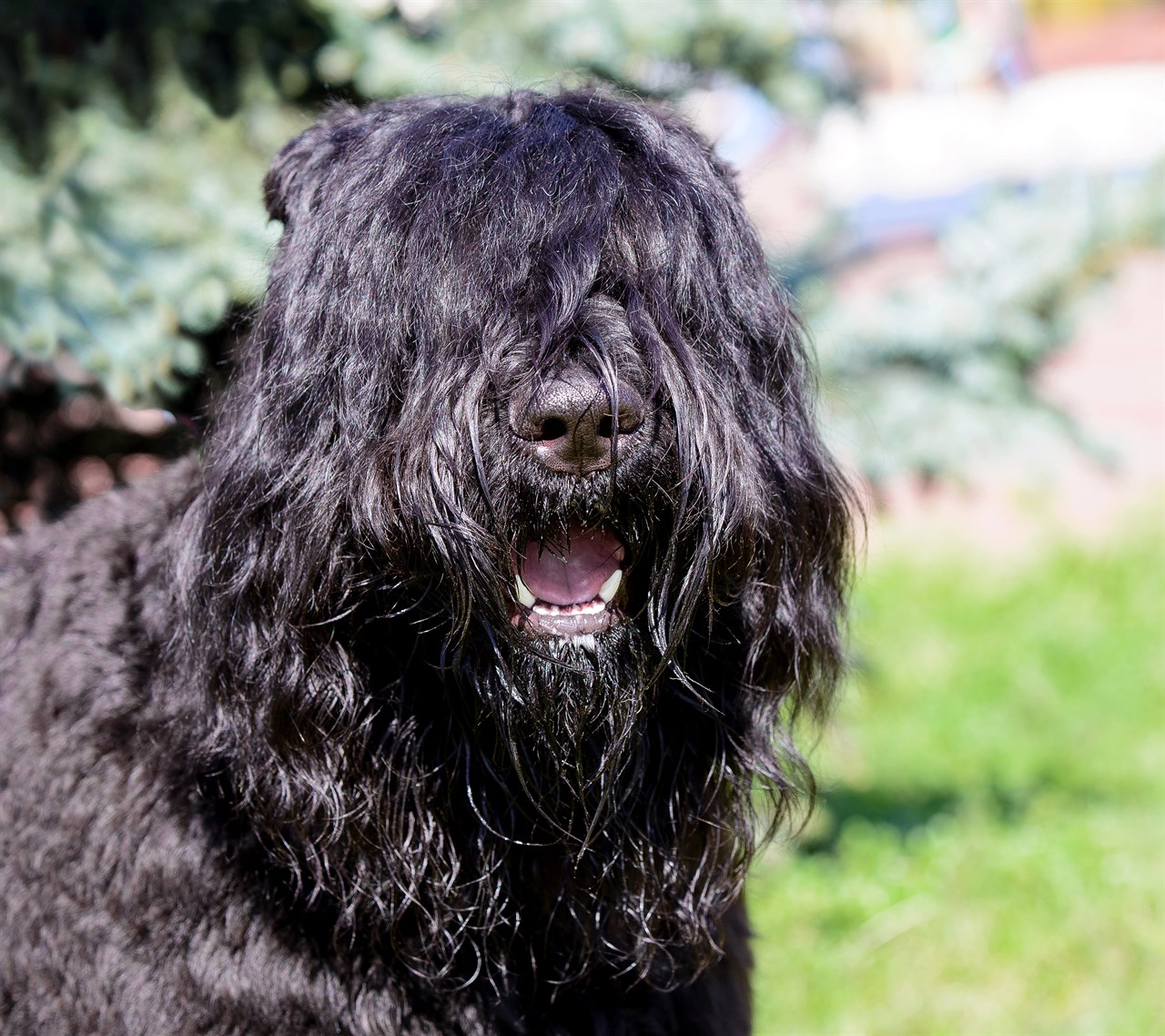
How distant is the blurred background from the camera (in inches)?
124

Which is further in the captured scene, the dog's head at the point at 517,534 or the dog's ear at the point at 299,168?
the dog's ear at the point at 299,168

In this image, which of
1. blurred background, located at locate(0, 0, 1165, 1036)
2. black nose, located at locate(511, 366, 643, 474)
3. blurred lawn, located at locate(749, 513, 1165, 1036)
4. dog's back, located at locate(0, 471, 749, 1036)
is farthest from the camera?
blurred lawn, located at locate(749, 513, 1165, 1036)

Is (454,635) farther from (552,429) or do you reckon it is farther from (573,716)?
(552,429)

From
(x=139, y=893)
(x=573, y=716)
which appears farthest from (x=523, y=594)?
(x=139, y=893)

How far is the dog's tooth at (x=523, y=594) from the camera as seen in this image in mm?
1885

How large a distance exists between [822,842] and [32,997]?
3240 millimetres

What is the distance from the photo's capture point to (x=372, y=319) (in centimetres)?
193

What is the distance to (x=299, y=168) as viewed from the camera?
2123 millimetres

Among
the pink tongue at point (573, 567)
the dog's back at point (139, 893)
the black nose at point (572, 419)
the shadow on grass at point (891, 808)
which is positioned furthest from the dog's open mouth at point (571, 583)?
the shadow on grass at point (891, 808)

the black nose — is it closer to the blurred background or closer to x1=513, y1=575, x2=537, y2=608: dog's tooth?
x1=513, y1=575, x2=537, y2=608: dog's tooth

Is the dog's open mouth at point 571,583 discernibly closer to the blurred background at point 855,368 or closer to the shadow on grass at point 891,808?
the blurred background at point 855,368

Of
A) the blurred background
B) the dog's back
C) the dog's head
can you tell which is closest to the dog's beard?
the dog's head

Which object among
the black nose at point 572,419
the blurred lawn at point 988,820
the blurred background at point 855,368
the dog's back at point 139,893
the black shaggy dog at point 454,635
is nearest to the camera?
the black nose at point 572,419

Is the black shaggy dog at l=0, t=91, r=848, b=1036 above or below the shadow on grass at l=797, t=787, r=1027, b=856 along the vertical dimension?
above
